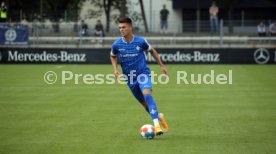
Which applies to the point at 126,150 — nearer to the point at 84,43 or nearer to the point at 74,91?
the point at 74,91

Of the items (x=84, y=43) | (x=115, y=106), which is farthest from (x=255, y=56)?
(x=115, y=106)

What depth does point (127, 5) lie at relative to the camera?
1813 inches

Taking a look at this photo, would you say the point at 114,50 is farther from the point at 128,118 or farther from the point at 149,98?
the point at 128,118

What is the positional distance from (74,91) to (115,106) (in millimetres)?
4064

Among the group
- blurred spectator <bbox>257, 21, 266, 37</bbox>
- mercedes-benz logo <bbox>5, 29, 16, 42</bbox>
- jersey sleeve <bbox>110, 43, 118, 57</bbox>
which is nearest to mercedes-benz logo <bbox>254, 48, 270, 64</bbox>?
blurred spectator <bbox>257, 21, 266, 37</bbox>

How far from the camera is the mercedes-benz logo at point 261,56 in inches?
1255

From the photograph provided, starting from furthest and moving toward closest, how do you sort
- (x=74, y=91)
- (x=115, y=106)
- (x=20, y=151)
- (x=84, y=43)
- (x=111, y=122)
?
(x=84, y=43) < (x=74, y=91) < (x=115, y=106) < (x=111, y=122) < (x=20, y=151)

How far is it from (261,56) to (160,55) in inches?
205

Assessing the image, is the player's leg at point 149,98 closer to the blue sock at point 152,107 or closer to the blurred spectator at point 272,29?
the blue sock at point 152,107

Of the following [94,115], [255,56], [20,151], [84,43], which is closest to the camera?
[20,151]

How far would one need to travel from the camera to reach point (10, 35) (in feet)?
113

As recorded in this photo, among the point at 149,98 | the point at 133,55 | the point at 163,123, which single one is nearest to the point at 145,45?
the point at 133,55

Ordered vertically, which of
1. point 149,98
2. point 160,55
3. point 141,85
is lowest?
point 160,55

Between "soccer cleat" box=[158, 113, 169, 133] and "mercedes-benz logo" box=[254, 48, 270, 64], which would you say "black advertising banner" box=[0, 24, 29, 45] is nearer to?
"mercedes-benz logo" box=[254, 48, 270, 64]
